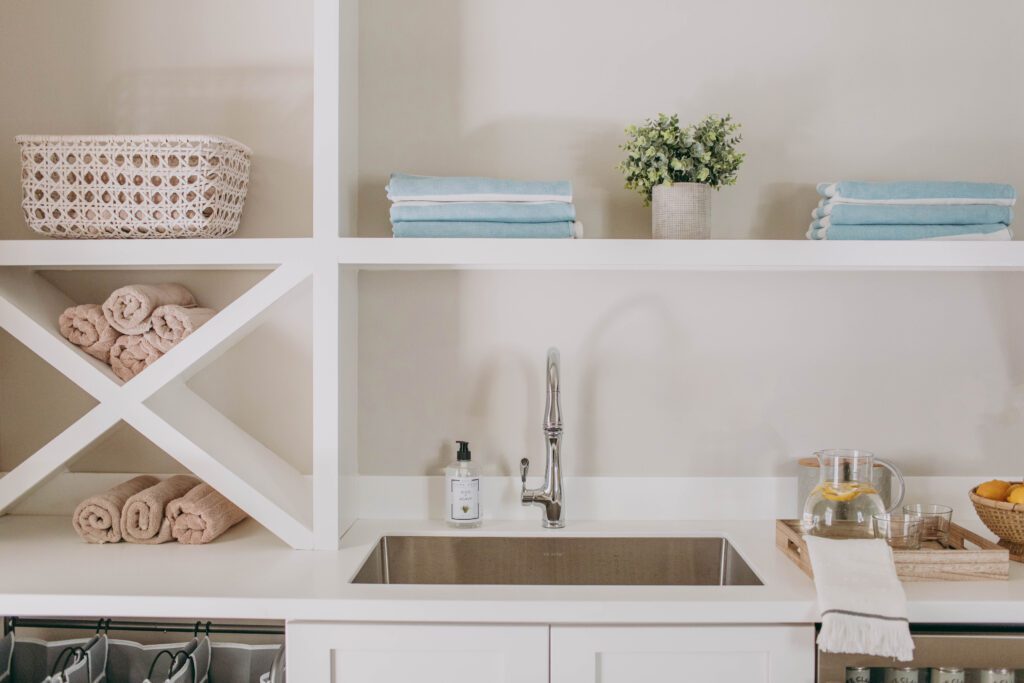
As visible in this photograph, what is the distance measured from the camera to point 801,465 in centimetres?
198

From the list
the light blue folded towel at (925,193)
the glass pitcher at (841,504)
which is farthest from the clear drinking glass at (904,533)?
the light blue folded towel at (925,193)

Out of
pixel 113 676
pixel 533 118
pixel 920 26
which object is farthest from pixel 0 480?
pixel 920 26

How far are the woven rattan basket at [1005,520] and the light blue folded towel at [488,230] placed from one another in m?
0.97

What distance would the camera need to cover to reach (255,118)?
80.7 inches

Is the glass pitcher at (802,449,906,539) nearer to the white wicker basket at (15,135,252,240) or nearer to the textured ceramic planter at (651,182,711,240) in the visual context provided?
the textured ceramic planter at (651,182,711,240)

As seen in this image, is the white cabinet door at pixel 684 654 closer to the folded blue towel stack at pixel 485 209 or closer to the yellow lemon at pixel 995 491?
the yellow lemon at pixel 995 491

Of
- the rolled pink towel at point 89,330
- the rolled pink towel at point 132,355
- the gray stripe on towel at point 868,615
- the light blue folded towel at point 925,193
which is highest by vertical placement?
the light blue folded towel at point 925,193

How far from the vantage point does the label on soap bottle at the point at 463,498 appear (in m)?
1.92

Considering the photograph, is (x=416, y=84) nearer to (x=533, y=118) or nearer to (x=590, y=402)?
(x=533, y=118)

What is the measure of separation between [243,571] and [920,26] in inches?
73.3

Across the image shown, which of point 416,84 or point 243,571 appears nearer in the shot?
point 243,571

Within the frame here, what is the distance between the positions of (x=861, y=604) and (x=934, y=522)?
0.43 m

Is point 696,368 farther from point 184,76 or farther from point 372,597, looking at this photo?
point 184,76

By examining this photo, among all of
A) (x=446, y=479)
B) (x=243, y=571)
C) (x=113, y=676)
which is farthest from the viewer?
(x=446, y=479)
